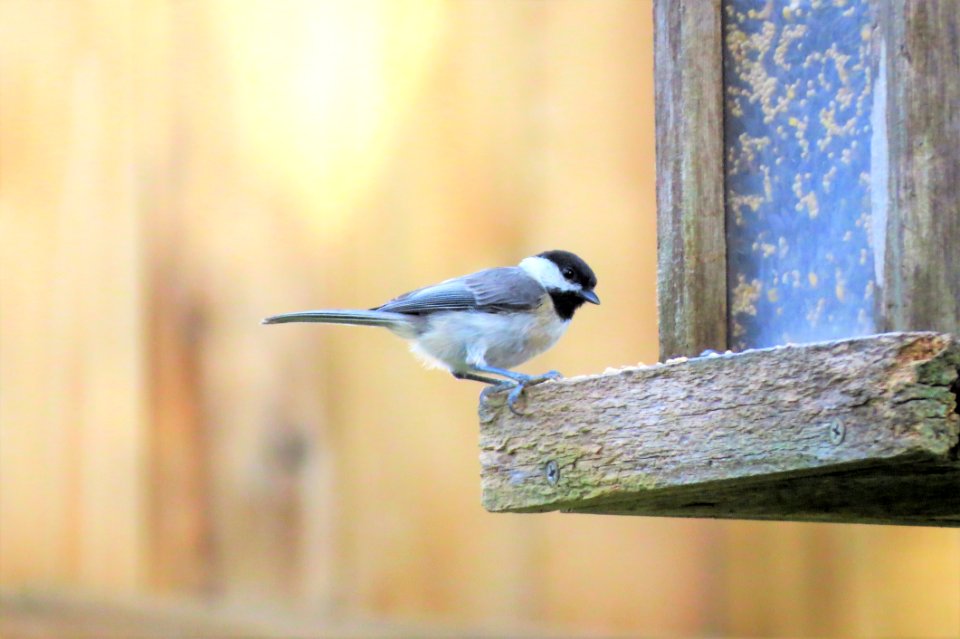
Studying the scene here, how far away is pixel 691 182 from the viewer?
2.33 m

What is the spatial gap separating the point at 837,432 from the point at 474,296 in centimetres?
150

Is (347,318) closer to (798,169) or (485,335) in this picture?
(485,335)

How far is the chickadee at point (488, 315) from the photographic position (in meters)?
3.16

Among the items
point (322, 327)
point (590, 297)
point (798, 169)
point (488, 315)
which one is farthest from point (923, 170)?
point (322, 327)

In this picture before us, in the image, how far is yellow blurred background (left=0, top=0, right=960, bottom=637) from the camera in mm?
2951

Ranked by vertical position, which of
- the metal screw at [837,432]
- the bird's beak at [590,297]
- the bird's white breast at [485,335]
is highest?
the bird's beak at [590,297]

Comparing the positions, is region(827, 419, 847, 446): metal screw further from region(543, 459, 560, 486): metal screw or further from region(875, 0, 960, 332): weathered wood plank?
region(543, 459, 560, 486): metal screw

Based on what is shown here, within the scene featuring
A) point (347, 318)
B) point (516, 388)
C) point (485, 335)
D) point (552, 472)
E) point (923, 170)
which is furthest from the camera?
point (485, 335)

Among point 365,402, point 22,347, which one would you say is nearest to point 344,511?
point 365,402

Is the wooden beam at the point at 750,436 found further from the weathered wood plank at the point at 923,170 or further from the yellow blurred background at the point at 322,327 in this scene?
the yellow blurred background at the point at 322,327

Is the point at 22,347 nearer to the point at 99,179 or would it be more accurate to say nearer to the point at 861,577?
the point at 99,179

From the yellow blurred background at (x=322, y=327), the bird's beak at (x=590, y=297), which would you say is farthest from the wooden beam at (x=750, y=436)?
the bird's beak at (x=590, y=297)

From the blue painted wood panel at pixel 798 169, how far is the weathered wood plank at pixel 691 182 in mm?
24

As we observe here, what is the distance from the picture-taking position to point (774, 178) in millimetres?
2275
